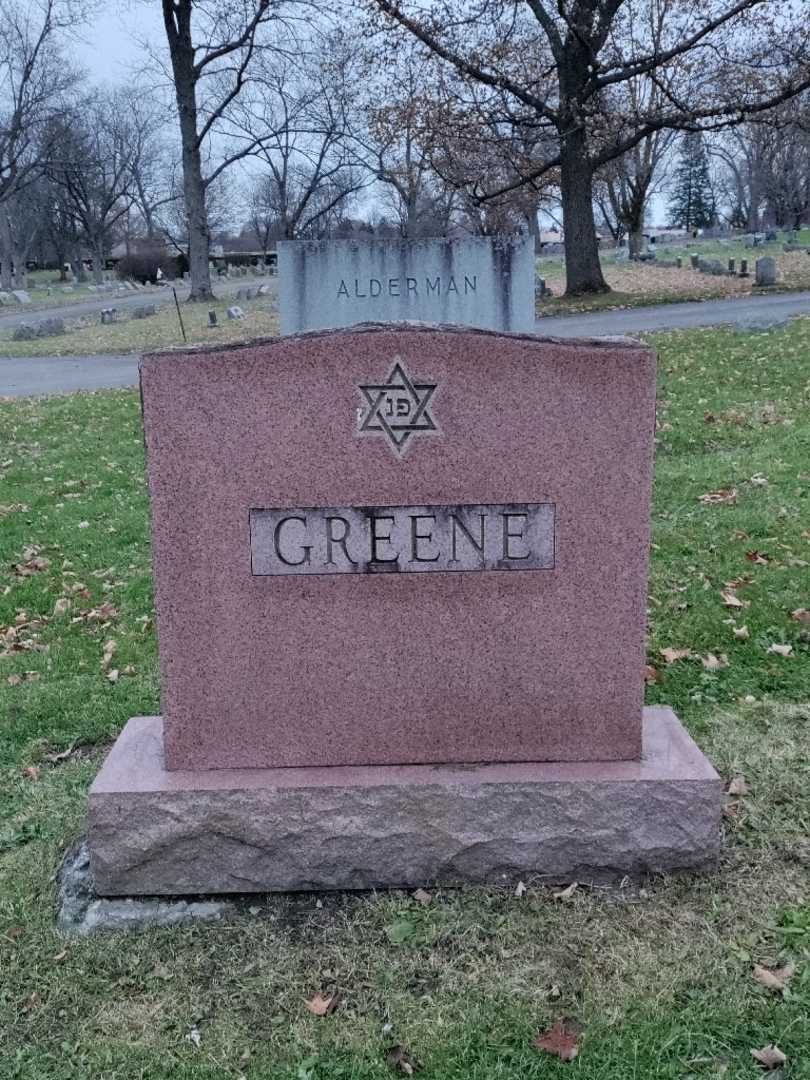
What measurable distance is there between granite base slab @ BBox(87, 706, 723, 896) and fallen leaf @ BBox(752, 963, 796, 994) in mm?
447

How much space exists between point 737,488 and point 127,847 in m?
5.33

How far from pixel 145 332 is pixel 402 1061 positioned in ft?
79.3

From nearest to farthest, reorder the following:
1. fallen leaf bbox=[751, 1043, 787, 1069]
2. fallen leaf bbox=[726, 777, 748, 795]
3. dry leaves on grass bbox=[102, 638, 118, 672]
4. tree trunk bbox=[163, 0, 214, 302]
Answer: fallen leaf bbox=[751, 1043, 787, 1069]
fallen leaf bbox=[726, 777, 748, 795]
dry leaves on grass bbox=[102, 638, 118, 672]
tree trunk bbox=[163, 0, 214, 302]

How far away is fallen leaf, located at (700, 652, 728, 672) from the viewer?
184 inches

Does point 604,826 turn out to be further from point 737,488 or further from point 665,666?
point 737,488

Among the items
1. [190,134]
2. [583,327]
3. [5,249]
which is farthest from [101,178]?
[583,327]

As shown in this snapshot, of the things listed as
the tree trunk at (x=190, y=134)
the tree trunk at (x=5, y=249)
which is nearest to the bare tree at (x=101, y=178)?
the tree trunk at (x=5, y=249)

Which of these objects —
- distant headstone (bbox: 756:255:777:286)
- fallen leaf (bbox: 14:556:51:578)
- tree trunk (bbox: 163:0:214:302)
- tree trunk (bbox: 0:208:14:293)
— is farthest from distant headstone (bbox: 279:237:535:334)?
tree trunk (bbox: 0:208:14:293)

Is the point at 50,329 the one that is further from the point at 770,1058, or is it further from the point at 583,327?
the point at 770,1058

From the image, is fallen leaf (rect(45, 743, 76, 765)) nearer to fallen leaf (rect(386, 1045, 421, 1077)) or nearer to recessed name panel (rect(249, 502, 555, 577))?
recessed name panel (rect(249, 502, 555, 577))

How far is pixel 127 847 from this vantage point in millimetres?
3139

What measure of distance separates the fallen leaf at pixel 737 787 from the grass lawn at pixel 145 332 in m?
15.6

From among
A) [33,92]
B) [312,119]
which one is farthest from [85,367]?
[33,92]

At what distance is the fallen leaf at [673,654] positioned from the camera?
15.8ft
